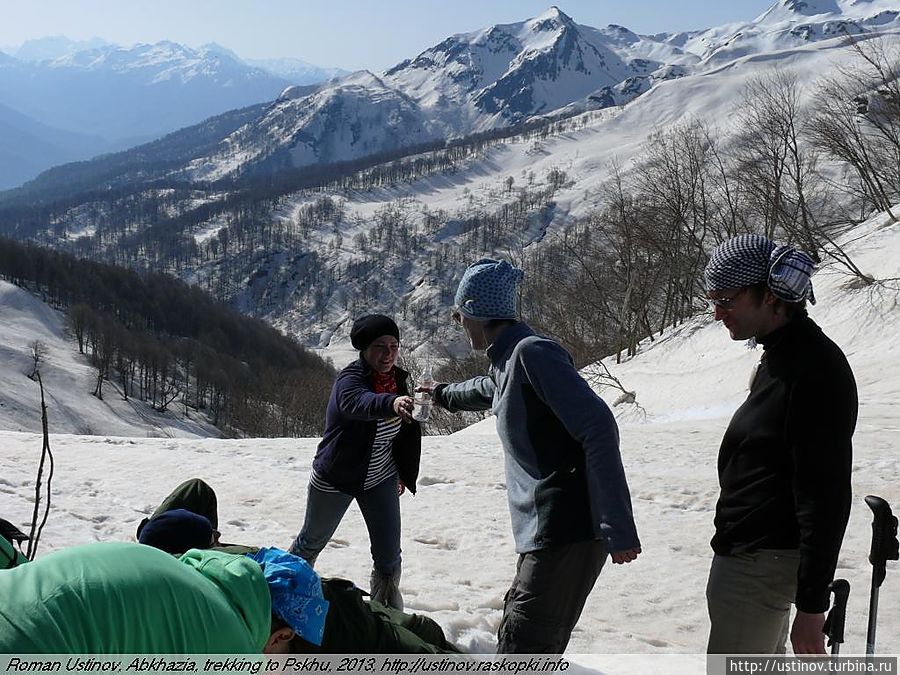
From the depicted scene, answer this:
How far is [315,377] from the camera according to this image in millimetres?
89125

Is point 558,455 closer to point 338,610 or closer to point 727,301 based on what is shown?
point 727,301

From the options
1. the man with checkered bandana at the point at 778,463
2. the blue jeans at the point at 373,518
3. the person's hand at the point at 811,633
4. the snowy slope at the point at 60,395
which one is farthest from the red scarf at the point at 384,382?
the snowy slope at the point at 60,395

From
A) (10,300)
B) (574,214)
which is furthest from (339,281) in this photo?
(10,300)

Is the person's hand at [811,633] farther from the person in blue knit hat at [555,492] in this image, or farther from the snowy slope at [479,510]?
the snowy slope at [479,510]

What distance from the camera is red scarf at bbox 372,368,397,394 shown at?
4504 mm

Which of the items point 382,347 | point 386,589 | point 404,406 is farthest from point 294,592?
point 386,589

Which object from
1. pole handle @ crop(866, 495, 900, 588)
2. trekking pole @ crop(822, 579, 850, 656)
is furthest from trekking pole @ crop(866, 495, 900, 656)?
trekking pole @ crop(822, 579, 850, 656)

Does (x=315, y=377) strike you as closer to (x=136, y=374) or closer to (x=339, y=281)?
(x=136, y=374)

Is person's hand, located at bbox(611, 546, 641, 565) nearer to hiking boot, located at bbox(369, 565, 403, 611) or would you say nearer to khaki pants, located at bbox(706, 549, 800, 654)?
khaki pants, located at bbox(706, 549, 800, 654)

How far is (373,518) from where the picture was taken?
14.8 ft

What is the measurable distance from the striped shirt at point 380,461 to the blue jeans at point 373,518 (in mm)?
33

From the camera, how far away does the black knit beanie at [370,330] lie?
171 inches

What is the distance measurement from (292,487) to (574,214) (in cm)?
17059

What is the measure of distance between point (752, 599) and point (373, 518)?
2412mm
